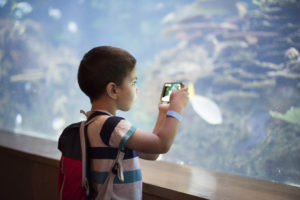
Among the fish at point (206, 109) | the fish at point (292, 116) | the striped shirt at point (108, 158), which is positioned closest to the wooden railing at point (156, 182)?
the striped shirt at point (108, 158)

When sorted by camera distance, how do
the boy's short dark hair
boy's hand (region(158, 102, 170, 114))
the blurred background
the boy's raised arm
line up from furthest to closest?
the blurred background
boy's hand (region(158, 102, 170, 114))
the boy's short dark hair
the boy's raised arm

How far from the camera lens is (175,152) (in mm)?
3281

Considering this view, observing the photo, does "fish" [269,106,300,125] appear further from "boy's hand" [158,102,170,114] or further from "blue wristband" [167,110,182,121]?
"blue wristband" [167,110,182,121]

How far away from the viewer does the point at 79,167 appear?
0.89m

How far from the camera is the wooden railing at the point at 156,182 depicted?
115cm

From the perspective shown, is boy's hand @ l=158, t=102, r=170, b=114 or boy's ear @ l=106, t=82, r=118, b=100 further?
boy's hand @ l=158, t=102, r=170, b=114

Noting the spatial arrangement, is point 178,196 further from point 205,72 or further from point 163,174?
point 205,72

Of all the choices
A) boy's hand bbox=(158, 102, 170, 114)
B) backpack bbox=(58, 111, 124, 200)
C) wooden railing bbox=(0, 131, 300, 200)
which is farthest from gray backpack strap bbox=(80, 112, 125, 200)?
wooden railing bbox=(0, 131, 300, 200)

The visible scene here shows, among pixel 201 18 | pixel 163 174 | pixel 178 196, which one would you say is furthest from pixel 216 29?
pixel 178 196

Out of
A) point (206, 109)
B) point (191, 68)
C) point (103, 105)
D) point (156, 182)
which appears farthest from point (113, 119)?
point (191, 68)

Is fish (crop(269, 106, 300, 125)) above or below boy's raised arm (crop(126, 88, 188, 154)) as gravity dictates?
below

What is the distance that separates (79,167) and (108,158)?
0.39 ft

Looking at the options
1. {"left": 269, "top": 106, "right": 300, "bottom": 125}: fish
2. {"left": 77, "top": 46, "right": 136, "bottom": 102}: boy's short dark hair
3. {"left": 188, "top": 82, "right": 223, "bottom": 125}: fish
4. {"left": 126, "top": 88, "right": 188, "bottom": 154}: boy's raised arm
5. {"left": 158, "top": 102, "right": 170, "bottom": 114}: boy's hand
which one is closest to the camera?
{"left": 126, "top": 88, "right": 188, "bottom": 154}: boy's raised arm

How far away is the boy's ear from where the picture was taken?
891mm
